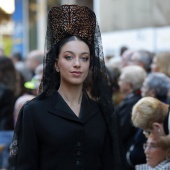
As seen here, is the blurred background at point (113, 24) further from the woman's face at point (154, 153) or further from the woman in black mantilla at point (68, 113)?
the woman in black mantilla at point (68, 113)

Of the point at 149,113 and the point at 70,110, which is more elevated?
the point at 70,110

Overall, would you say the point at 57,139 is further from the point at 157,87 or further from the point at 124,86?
the point at 124,86

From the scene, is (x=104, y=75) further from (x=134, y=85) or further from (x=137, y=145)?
(x=134, y=85)

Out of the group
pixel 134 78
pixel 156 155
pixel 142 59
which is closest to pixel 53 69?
pixel 156 155

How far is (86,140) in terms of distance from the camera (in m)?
3.61

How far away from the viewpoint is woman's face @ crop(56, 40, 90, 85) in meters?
3.67

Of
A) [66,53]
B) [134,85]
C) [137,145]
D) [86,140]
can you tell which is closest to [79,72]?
[66,53]

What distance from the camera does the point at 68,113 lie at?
12.0 feet

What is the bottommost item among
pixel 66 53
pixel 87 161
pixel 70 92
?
pixel 87 161

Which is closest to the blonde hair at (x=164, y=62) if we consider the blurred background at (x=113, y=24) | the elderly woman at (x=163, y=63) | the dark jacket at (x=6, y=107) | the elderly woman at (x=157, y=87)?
the elderly woman at (x=163, y=63)

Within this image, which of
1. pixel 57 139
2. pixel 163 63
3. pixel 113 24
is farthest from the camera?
pixel 113 24

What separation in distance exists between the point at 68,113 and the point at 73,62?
311 mm

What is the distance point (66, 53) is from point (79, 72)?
0.47 ft

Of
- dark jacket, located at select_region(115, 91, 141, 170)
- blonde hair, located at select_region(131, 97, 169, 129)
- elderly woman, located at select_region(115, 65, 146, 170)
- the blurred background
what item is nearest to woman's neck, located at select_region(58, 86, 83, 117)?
blonde hair, located at select_region(131, 97, 169, 129)
